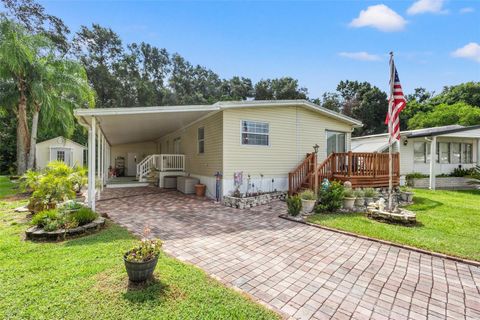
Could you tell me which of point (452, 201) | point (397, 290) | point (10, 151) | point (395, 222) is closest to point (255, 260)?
point (397, 290)

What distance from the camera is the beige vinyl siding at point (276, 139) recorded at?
8953 mm

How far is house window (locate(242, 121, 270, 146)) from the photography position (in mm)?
9328

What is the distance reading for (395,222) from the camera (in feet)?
20.1

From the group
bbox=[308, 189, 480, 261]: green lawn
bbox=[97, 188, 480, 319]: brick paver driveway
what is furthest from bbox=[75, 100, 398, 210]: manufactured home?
bbox=[97, 188, 480, 319]: brick paver driveway

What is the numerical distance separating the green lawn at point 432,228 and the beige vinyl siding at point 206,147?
4.44 m

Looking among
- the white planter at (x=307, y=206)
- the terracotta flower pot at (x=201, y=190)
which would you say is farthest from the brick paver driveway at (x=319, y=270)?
the terracotta flower pot at (x=201, y=190)

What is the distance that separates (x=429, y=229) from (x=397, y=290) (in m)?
3.59

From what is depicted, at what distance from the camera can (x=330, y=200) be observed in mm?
7215

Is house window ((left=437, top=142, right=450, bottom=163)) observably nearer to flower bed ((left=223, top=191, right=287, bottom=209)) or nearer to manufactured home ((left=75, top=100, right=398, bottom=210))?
manufactured home ((left=75, top=100, right=398, bottom=210))

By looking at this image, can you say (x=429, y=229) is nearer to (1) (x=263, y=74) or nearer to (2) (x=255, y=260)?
(2) (x=255, y=260)

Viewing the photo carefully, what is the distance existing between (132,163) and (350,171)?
712 inches

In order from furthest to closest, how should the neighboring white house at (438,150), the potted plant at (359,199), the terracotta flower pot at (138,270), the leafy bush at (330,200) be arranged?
1. the neighboring white house at (438,150)
2. the potted plant at (359,199)
3. the leafy bush at (330,200)
4. the terracotta flower pot at (138,270)

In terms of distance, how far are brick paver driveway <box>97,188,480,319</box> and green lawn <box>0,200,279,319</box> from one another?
39 centimetres

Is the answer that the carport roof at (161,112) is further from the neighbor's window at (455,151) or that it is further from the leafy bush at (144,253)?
the neighbor's window at (455,151)
